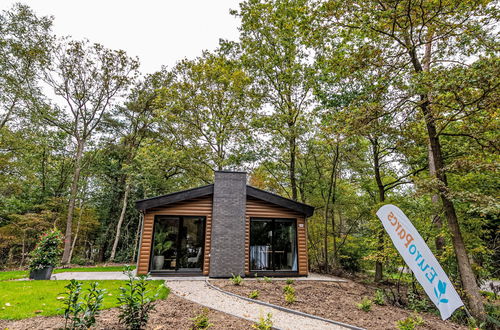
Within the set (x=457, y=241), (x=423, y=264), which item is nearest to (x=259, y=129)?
(x=457, y=241)

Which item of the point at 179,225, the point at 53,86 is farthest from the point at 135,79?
the point at 179,225

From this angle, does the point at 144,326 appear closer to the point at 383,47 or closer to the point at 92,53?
the point at 383,47

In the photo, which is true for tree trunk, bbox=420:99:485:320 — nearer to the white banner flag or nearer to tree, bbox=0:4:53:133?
the white banner flag

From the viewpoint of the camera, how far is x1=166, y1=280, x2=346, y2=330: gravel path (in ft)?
13.2

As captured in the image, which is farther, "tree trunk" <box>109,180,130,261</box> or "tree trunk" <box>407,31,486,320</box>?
"tree trunk" <box>109,180,130,261</box>

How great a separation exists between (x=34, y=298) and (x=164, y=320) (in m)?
3.03

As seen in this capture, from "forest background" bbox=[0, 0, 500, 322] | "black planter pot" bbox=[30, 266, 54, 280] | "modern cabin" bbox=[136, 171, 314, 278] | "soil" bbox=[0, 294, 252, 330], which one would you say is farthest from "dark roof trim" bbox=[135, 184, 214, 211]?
"soil" bbox=[0, 294, 252, 330]

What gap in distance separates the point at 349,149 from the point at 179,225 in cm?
809

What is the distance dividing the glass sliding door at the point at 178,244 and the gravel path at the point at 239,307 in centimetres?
150

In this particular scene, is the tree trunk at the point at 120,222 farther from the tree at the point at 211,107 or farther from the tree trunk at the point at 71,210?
the tree at the point at 211,107

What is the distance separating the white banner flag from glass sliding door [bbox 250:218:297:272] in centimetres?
461

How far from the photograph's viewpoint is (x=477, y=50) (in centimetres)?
582

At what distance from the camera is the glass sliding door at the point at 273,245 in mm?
8641

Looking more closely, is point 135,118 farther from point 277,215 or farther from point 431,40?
point 431,40
